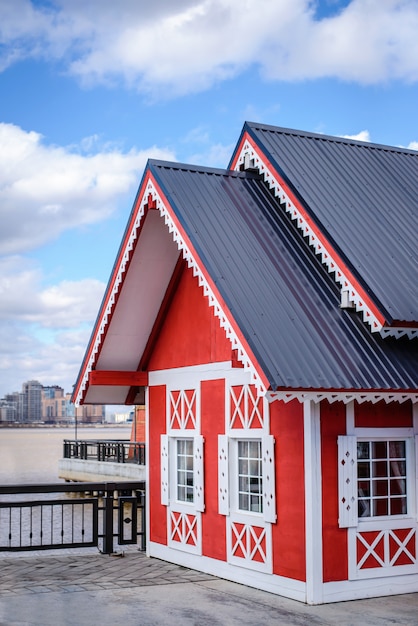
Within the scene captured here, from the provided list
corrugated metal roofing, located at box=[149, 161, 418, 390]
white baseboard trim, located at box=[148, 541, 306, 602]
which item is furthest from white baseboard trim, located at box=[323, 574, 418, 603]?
corrugated metal roofing, located at box=[149, 161, 418, 390]

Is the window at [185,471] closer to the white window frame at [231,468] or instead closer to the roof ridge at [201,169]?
the white window frame at [231,468]

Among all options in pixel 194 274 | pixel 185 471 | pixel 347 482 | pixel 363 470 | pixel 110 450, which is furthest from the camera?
pixel 110 450

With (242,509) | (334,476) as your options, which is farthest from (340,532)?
(242,509)

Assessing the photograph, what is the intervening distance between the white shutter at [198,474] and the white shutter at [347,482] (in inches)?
110

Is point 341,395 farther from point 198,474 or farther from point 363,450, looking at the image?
point 198,474

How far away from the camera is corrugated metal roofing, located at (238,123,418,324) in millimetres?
11305

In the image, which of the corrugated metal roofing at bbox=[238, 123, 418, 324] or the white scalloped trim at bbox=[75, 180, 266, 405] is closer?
the white scalloped trim at bbox=[75, 180, 266, 405]

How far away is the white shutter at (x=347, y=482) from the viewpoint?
411 inches

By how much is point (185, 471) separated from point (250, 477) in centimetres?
202

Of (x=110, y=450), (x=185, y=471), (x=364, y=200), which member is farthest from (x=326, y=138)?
(x=110, y=450)

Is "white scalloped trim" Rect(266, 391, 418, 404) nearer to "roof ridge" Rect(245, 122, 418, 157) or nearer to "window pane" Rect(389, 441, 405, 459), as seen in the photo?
"window pane" Rect(389, 441, 405, 459)

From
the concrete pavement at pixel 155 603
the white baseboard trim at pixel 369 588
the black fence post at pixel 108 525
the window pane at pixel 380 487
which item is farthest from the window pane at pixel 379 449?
the black fence post at pixel 108 525

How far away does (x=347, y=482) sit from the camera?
1048cm

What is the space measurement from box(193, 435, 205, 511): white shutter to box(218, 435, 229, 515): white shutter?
59 centimetres
